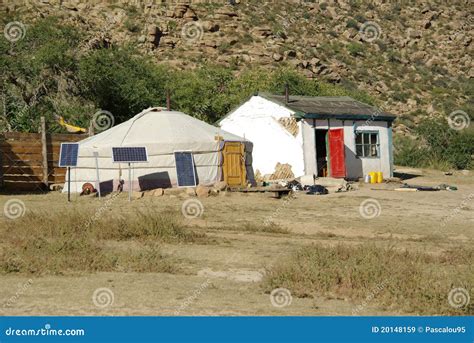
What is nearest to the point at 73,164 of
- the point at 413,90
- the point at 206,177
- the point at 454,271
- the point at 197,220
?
the point at 206,177

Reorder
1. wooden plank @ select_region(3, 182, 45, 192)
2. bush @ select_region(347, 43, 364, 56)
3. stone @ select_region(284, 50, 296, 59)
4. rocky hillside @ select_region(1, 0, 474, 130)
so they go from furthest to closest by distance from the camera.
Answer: bush @ select_region(347, 43, 364, 56)
stone @ select_region(284, 50, 296, 59)
rocky hillside @ select_region(1, 0, 474, 130)
wooden plank @ select_region(3, 182, 45, 192)

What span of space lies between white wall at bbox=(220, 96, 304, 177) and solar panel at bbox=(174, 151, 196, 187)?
17.5 ft

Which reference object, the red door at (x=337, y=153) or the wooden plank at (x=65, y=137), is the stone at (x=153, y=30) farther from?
the red door at (x=337, y=153)

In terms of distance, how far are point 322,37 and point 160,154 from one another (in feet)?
144

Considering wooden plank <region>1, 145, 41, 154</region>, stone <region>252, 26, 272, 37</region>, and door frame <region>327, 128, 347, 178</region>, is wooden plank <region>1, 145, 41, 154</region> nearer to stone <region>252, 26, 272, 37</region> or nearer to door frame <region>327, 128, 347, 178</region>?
door frame <region>327, 128, 347, 178</region>

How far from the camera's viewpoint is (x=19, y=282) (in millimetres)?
10852

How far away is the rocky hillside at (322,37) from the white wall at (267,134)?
2564 cm

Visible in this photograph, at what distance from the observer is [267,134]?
30.5 metres

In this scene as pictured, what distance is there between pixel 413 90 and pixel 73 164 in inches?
1639

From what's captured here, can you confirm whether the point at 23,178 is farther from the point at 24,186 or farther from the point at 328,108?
the point at 328,108

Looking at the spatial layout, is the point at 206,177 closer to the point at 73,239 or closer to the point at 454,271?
the point at 73,239

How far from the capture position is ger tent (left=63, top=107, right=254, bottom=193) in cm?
2570

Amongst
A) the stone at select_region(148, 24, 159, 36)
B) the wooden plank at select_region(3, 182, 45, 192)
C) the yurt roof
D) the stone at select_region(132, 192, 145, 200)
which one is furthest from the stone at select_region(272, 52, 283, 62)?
the stone at select_region(132, 192, 145, 200)

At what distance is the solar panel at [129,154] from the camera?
23484mm
